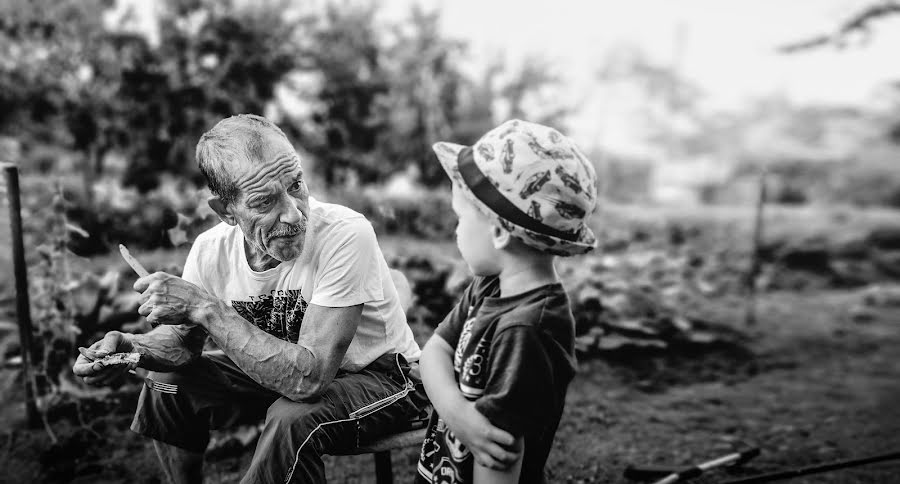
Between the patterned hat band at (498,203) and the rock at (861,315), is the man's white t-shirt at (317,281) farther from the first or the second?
the rock at (861,315)

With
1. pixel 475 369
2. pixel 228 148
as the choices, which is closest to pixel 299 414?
pixel 475 369

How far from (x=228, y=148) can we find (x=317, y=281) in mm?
474

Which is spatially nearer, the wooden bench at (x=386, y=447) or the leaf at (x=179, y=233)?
the wooden bench at (x=386, y=447)

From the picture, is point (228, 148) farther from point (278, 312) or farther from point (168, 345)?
point (168, 345)

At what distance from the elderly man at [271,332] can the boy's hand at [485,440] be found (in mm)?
481

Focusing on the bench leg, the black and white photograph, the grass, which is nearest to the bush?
the black and white photograph

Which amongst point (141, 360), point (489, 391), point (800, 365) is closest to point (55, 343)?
point (141, 360)

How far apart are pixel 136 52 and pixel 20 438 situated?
4527mm

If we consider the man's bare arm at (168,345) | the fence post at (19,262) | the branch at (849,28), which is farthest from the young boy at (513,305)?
the branch at (849,28)

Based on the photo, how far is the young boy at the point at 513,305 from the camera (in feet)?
5.27

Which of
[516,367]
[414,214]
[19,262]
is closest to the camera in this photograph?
[516,367]

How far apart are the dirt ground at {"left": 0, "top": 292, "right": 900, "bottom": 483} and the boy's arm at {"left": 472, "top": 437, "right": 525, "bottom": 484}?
1351 millimetres

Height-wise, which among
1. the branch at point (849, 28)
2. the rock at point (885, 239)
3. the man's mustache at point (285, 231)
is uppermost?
the branch at point (849, 28)

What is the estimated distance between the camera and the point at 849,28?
6641 mm
